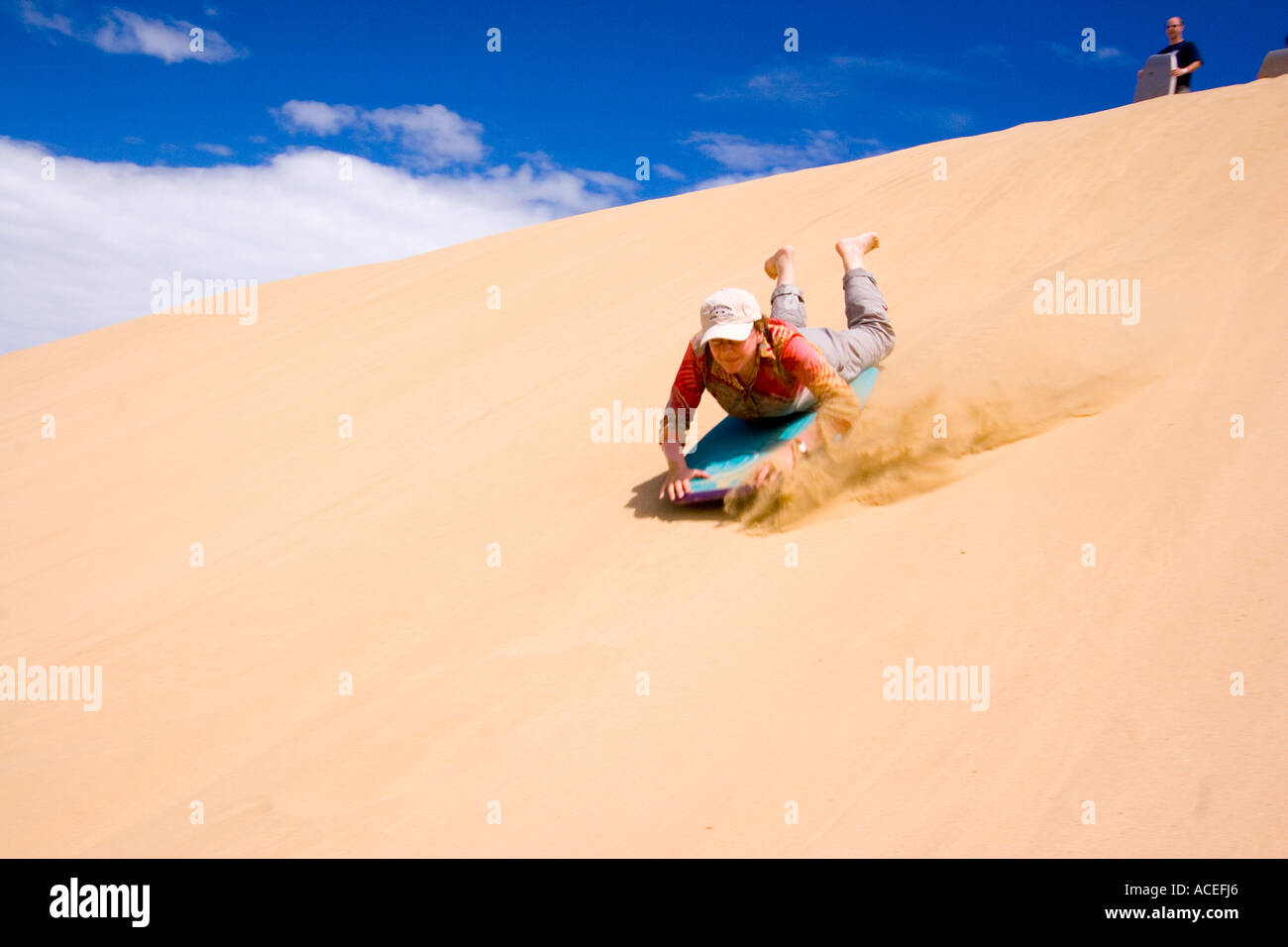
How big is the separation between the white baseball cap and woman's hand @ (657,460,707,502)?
53cm

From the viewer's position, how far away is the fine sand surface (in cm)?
186

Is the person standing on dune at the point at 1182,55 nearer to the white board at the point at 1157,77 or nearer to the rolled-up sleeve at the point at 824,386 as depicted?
the white board at the point at 1157,77

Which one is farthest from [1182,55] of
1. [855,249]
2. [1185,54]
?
[855,249]

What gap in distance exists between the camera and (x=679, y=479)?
140 inches

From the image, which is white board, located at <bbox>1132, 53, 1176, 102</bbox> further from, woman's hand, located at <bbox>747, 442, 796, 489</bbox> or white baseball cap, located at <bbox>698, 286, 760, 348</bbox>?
woman's hand, located at <bbox>747, 442, 796, 489</bbox>

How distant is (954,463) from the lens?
3.25 metres

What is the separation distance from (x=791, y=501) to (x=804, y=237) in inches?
203

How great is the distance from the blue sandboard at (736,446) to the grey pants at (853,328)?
0.09 m

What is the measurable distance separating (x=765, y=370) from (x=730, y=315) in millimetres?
302

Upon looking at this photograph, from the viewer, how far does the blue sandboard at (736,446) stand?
350cm

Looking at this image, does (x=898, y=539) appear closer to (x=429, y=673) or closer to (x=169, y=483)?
(x=429, y=673)

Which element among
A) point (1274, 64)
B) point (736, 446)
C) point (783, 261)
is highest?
point (1274, 64)

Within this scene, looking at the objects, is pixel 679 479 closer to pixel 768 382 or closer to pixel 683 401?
pixel 683 401

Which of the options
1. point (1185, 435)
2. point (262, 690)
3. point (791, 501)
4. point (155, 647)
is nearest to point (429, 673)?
point (262, 690)
